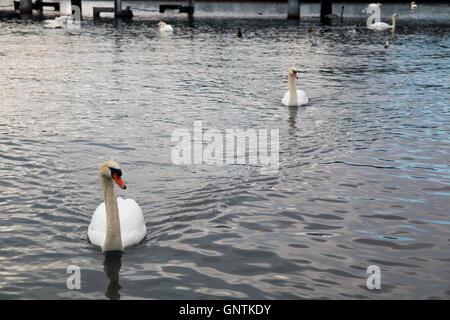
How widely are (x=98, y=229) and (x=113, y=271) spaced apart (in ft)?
2.97

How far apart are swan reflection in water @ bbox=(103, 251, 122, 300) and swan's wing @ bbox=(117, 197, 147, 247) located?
0.25 metres

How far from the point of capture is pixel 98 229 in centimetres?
871

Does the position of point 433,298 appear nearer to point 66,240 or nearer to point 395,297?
point 395,297

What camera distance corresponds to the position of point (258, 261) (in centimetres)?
839

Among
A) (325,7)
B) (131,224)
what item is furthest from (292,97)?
(325,7)

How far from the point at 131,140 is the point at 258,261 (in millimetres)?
7332

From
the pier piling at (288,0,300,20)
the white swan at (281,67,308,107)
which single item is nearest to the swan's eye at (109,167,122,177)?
the white swan at (281,67,308,107)

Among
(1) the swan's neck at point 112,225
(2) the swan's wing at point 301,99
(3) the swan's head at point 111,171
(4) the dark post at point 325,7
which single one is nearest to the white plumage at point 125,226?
(1) the swan's neck at point 112,225

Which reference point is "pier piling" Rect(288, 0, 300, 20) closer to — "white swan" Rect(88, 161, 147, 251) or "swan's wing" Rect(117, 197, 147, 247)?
"swan's wing" Rect(117, 197, 147, 247)

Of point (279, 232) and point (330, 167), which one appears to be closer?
point (279, 232)

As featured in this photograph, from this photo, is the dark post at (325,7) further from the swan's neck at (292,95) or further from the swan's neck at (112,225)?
the swan's neck at (112,225)

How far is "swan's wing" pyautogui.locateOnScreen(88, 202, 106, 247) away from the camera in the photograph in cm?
860
